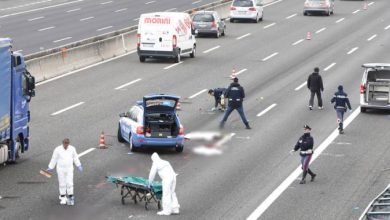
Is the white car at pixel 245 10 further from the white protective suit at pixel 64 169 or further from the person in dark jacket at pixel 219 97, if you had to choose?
the white protective suit at pixel 64 169

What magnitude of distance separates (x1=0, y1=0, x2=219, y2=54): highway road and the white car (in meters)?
6.28

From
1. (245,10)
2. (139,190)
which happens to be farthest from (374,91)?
(245,10)

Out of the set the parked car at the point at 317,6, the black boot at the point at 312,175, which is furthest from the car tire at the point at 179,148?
the parked car at the point at 317,6

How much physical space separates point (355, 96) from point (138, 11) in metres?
33.8

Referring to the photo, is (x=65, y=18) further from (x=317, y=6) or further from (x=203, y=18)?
(x=317, y=6)

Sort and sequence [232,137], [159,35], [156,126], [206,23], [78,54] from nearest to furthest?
[156,126], [232,137], [78,54], [159,35], [206,23]

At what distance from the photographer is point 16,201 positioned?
22781 millimetres

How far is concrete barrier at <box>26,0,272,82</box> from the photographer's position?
141 ft

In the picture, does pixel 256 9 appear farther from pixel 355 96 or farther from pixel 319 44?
pixel 355 96

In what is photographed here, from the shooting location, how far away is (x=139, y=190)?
2245cm

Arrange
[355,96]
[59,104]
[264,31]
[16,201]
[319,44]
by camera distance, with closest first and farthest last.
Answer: [16,201]
[59,104]
[355,96]
[319,44]
[264,31]

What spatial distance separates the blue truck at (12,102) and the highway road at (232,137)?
0.52 metres

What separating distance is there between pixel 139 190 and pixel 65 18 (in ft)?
153

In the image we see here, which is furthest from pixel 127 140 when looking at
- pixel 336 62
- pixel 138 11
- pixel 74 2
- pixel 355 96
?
Answer: pixel 74 2
